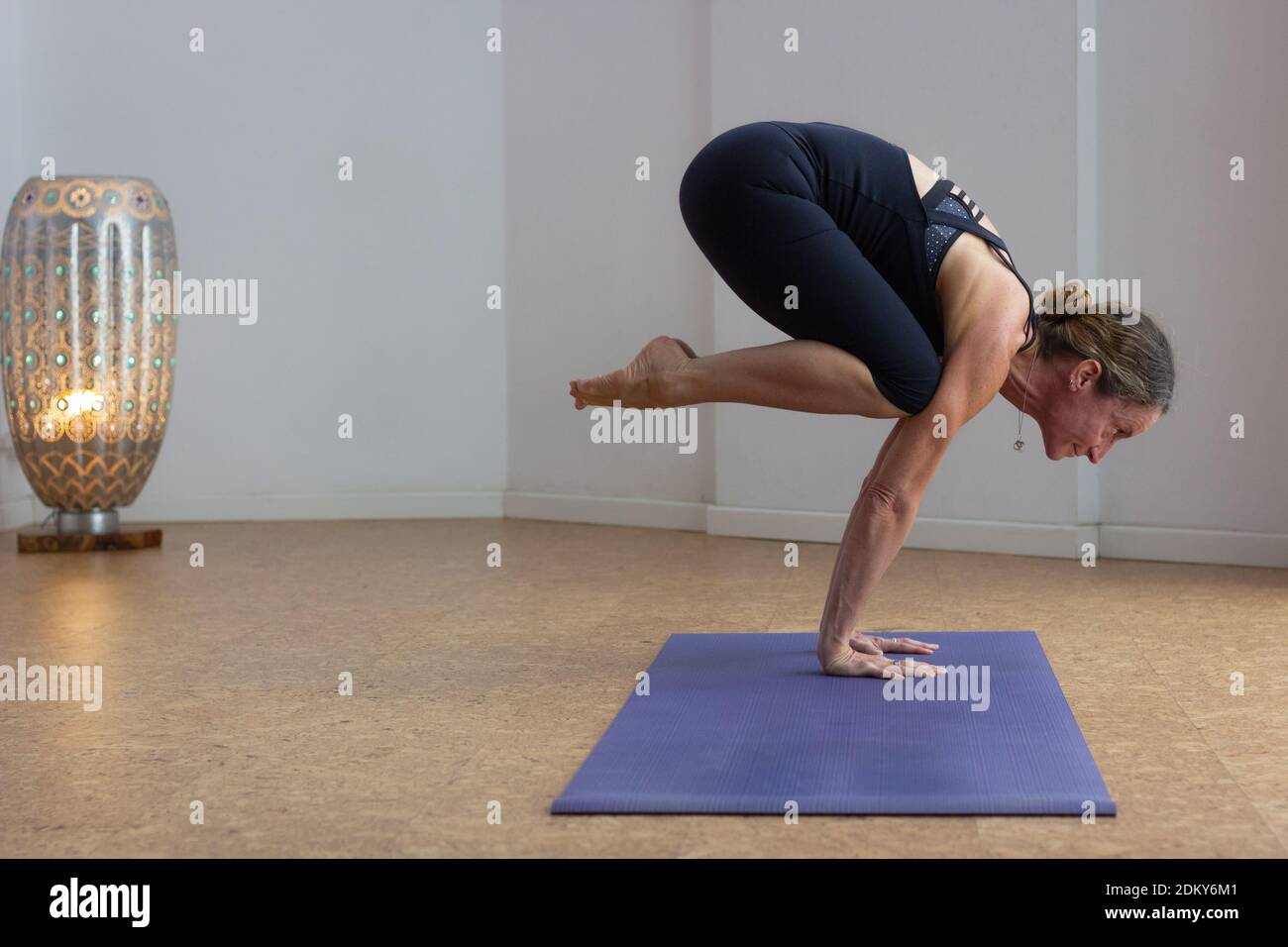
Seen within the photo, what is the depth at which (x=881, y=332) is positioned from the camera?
224cm

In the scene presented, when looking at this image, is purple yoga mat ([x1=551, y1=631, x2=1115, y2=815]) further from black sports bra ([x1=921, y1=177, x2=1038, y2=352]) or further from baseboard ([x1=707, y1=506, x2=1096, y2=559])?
baseboard ([x1=707, y1=506, x2=1096, y2=559])

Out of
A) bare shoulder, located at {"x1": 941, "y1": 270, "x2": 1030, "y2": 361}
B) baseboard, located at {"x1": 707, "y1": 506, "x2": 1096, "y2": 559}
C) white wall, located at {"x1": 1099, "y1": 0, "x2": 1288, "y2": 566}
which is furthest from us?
baseboard, located at {"x1": 707, "y1": 506, "x2": 1096, "y2": 559}

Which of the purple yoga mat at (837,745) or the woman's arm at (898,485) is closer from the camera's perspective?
the purple yoga mat at (837,745)

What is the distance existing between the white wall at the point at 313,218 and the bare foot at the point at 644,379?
122 inches

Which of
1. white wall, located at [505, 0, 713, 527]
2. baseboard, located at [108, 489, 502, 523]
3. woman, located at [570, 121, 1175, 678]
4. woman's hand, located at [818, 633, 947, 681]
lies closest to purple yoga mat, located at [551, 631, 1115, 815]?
woman's hand, located at [818, 633, 947, 681]

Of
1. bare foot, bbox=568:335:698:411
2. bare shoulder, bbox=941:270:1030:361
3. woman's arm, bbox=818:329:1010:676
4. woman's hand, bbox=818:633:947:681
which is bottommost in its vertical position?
woman's hand, bbox=818:633:947:681

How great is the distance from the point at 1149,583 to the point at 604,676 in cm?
169

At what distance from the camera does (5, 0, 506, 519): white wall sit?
5.18m

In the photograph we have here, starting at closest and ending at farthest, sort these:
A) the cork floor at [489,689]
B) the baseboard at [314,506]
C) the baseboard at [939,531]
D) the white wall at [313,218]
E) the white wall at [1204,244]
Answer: the cork floor at [489,689], the white wall at [1204,244], the baseboard at [939,531], the white wall at [313,218], the baseboard at [314,506]

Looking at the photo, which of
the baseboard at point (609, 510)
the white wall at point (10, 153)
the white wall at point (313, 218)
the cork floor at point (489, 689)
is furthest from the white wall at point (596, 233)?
the white wall at point (10, 153)

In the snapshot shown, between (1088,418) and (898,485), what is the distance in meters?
0.33

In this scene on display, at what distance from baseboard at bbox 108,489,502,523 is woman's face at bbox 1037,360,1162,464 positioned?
3.29 meters

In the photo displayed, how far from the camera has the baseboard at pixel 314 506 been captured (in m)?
5.31

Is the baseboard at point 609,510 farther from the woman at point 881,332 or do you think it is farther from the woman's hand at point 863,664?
the woman at point 881,332
